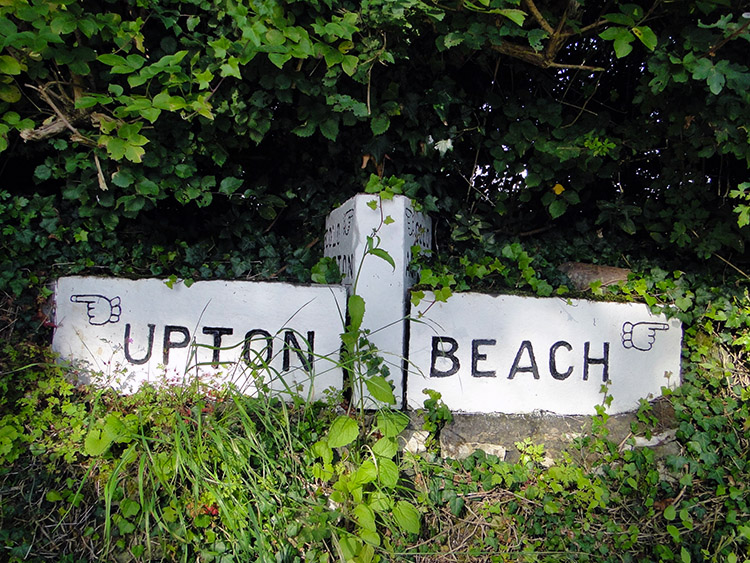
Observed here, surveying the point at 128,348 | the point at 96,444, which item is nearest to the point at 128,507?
the point at 96,444

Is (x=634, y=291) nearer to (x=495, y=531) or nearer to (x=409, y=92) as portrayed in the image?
(x=495, y=531)

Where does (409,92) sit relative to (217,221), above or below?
above

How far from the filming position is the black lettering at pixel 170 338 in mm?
2756

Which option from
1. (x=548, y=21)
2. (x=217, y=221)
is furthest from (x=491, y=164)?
(x=217, y=221)

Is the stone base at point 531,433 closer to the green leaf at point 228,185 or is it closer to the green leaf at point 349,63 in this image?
the green leaf at point 228,185

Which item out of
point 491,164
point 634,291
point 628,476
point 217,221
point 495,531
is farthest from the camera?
point 491,164

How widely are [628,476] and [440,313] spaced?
1312 millimetres

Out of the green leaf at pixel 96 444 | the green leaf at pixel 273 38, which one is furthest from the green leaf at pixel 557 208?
the green leaf at pixel 96 444

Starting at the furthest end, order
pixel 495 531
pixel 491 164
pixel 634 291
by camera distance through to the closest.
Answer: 1. pixel 491 164
2. pixel 634 291
3. pixel 495 531

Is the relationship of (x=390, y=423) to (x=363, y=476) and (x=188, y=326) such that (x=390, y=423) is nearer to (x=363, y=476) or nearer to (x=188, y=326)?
(x=363, y=476)

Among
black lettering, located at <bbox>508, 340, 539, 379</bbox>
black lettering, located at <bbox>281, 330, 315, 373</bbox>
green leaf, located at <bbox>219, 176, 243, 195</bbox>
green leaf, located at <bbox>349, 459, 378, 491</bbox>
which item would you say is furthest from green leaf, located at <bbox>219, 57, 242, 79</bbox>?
black lettering, located at <bbox>508, 340, 539, 379</bbox>

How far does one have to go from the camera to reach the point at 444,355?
2773 mm

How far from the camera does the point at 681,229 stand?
10.0 feet

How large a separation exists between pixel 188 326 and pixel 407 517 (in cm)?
154
